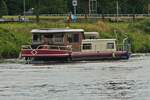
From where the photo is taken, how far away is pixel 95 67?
5825 centimetres

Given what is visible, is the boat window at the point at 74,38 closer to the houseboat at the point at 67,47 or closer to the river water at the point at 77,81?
the houseboat at the point at 67,47

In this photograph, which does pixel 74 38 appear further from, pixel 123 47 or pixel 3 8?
pixel 3 8

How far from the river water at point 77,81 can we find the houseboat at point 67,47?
63.7 inches

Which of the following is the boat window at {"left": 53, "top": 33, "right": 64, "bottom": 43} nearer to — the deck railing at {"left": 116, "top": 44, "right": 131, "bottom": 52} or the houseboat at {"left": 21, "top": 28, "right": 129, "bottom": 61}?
the houseboat at {"left": 21, "top": 28, "right": 129, "bottom": 61}

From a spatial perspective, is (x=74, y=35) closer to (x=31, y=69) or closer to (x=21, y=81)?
(x=31, y=69)

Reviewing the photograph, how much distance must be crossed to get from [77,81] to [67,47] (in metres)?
18.1

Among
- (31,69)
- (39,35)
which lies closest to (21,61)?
(39,35)

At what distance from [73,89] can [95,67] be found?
1708 cm

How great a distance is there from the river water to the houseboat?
1619mm

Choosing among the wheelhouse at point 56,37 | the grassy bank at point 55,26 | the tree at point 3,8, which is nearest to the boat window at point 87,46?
the wheelhouse at point 56,37

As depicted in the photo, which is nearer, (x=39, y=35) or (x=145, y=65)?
(x=145, y=65)

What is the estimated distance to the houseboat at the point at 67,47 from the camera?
2505 inches

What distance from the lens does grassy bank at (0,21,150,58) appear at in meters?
72.9

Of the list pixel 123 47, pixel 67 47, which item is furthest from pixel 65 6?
pixel 67 47
